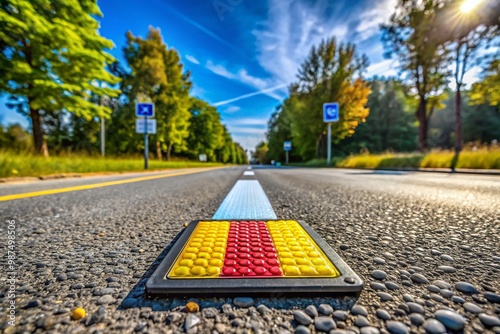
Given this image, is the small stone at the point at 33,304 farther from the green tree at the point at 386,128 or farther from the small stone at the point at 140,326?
the green tree at the point at 386,128

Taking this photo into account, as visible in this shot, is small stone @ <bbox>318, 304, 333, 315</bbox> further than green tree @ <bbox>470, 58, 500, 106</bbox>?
No

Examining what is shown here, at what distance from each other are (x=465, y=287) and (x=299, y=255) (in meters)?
0.37

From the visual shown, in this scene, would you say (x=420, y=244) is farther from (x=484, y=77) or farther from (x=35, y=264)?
(x=484, y=77)

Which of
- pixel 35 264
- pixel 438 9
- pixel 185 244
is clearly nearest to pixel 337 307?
pixel 185 244

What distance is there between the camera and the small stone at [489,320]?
1.23ft

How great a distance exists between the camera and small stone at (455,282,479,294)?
464 mm

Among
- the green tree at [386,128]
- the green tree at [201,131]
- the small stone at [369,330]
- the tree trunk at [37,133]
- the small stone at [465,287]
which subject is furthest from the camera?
the green tree at [201,131]

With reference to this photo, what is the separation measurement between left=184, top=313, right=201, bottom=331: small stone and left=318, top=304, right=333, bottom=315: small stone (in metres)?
0.23

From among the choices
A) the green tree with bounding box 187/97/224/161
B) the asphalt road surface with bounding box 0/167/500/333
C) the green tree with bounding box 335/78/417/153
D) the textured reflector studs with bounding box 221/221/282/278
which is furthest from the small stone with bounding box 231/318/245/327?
the green tree with bounding box 187/97/224/161

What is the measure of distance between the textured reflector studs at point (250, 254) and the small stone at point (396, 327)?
0.72 feet

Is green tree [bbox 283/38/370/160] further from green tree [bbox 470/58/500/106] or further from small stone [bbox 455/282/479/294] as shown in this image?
small stone [bbox 455/282/479/294]

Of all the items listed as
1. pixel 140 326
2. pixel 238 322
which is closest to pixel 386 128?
pixel 238 322

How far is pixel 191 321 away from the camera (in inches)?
14.8

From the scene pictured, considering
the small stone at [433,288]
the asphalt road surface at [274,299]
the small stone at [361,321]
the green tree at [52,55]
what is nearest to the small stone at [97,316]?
the asphalt road surface at [274,299]
